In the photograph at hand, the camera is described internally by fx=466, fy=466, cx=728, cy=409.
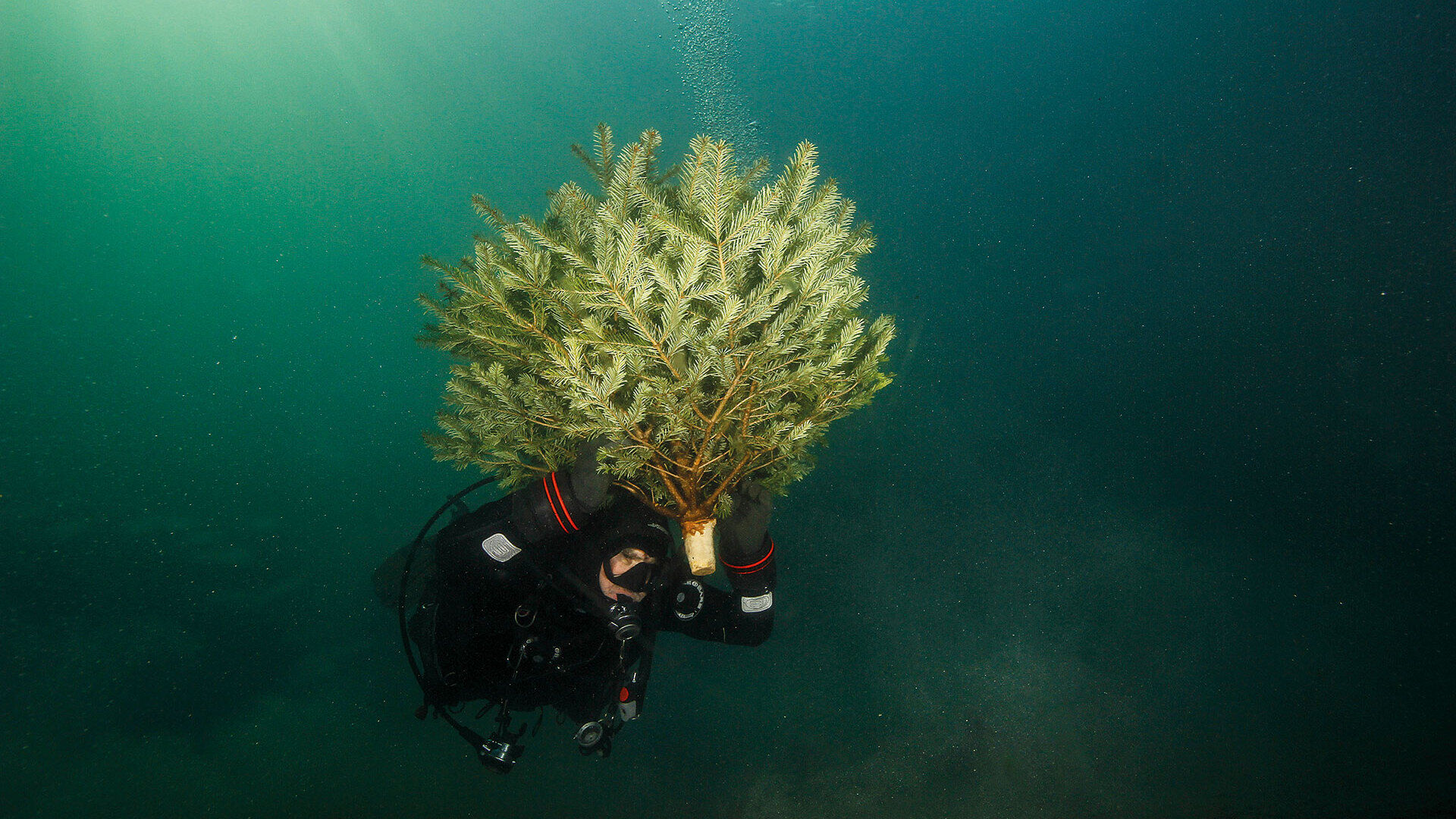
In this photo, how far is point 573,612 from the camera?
347 centimetres

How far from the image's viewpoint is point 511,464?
2.69 m

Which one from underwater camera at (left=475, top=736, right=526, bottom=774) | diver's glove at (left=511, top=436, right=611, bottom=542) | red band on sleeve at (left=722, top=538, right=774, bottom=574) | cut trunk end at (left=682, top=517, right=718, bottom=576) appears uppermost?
diver's glove at (left=511, top=436, right=611, bottom=542)

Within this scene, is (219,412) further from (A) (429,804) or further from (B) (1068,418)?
(B) (1068,418)

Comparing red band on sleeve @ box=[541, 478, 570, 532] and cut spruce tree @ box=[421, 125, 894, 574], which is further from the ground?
cut spruce tree @ box=[421, 125, 894, 574]

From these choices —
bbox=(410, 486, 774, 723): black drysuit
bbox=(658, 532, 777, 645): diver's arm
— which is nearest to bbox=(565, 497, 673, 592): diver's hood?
bbox=(410, 486, 774, 723): black drysuit

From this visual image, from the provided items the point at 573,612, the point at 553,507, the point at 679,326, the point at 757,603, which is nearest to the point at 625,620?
the point at 573,612

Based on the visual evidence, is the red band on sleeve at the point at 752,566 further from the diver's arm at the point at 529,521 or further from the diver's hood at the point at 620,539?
the diver's arm at the point at 529,521

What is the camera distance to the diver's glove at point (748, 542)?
252cm

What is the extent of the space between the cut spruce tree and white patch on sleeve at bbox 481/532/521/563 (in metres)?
0.65

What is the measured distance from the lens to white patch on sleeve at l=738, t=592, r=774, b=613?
10.0 ft

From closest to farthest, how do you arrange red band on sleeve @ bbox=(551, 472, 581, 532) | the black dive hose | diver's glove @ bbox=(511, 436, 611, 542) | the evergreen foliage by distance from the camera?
1. the evergreen foliage
2. diver's glove @ bbox=(511, 436, 611, 542)
3. red band on sleeve @ bbox=(551, 472, 581, 532)
4. the black dive hose

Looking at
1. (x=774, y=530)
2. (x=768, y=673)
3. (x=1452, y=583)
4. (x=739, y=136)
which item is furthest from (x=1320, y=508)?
(x=739, y=136)

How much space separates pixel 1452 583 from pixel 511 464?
16.6 meters

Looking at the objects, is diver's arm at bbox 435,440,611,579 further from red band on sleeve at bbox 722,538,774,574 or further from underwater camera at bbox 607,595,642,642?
red band on sleeve at bbox 722,538,774,574
